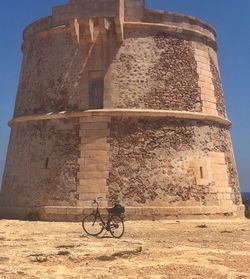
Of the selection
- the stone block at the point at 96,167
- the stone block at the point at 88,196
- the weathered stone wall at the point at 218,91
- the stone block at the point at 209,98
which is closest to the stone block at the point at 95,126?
the stone block at the point at 96,167

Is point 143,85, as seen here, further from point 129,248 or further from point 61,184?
point 129,248

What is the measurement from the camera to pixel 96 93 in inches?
601

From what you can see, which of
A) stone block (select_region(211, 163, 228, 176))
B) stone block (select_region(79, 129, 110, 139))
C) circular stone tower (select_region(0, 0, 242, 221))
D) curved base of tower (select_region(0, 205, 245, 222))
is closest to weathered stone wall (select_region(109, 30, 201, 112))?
circular stone tower (select_region(0, 0, 242, 221))

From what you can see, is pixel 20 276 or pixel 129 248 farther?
pixel 129 248

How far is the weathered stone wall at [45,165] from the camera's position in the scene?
14.7 m

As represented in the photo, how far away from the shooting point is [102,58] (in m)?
15.4

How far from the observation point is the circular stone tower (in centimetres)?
1445

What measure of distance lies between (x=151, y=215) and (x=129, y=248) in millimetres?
5891

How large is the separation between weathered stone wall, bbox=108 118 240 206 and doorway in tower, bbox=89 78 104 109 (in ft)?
2.78

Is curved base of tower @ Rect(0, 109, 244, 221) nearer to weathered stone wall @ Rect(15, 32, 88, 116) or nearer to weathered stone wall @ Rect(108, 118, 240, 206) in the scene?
weathered stone wall @ Rect(108, 118, 240, 206)

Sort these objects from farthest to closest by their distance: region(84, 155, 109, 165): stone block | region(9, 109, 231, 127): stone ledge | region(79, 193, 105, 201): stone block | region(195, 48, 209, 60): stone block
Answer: region(195, 48, 209, 60): stone block, region(9, 109, 231, 127): stone ledge, region(84, 155, 109, 165): stone block, region(79, 193, 105, 201): stone block

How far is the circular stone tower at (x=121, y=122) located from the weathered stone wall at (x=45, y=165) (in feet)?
0.11

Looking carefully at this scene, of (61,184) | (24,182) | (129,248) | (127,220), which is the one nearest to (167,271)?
(129,248)

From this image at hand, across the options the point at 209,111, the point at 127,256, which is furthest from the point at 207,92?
the point at 127,256
